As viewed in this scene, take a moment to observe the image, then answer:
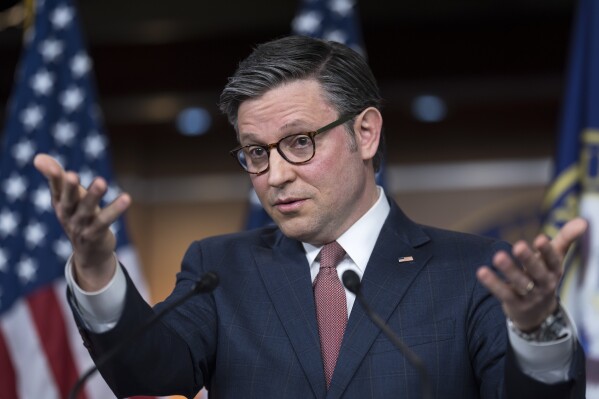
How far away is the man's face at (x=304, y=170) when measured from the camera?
71.4 inches

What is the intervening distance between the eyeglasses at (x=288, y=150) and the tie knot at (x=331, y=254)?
0.64ft

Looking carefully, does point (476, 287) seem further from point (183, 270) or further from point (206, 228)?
point (206, 228)

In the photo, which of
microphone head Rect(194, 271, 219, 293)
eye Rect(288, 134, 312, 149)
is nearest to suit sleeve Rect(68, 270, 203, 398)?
microphone head Rect(194, 271, 219, 293)

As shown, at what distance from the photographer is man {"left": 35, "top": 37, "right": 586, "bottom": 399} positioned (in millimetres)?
1506

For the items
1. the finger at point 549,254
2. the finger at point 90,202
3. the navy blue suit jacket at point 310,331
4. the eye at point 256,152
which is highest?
the finger at point 90,202

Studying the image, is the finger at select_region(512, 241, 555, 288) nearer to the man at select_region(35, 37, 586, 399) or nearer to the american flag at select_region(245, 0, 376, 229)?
the man at select_region(35, 37, 586, 399)

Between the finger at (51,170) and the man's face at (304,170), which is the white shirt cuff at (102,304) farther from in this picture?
the man's face at (304,170)

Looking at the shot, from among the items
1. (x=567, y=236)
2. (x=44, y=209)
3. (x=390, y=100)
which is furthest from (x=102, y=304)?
(x=390, y=100)

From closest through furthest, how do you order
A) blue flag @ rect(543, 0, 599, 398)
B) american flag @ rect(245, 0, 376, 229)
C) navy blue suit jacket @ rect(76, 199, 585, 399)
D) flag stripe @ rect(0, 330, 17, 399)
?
navy blue suit jacket @ rect(76, 199, 585, 399), blue flag @ rect(543, 0, 599, 398), flag stripe @ rect(0, 330, 17, 399), american flag @ rect(245, 0, 376, 229)

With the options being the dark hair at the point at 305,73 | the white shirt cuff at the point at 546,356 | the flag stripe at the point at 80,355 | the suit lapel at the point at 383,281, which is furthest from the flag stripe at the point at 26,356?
the white shirt cuff at the point at 546,356

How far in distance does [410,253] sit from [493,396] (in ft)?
1.21

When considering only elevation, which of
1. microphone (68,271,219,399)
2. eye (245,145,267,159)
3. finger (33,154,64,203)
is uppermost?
finger (33,154,64,203)

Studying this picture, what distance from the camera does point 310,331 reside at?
5.70 ft

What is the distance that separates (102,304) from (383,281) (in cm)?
58
